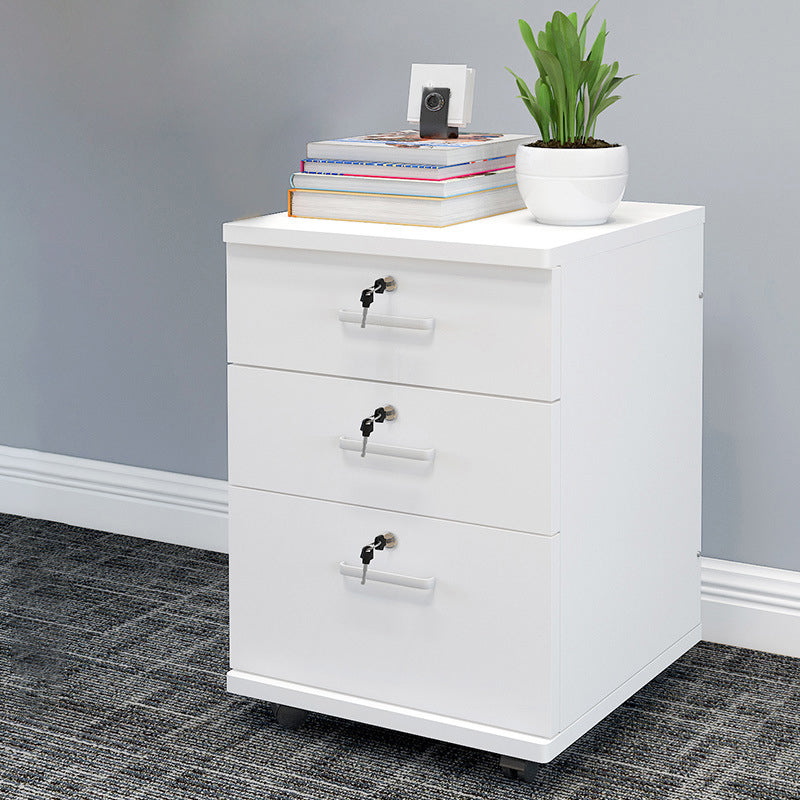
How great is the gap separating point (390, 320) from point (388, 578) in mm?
295

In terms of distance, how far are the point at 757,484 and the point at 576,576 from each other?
501mm

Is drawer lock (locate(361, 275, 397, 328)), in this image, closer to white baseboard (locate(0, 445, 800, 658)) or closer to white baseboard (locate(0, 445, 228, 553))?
white baseboard (locate(0, 445, 800, 658))

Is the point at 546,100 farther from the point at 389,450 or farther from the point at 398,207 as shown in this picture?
the point at 389,450


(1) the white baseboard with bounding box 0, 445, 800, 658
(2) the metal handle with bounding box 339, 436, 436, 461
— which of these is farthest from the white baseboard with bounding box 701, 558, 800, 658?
(2) the metal handle with bounding box 339, 436, 436, 461

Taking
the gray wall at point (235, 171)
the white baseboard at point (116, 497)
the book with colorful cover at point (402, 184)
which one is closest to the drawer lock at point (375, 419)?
the book with colorful cover at point (402, 184)

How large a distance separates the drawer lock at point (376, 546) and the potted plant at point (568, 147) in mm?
403

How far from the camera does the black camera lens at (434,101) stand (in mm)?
1643

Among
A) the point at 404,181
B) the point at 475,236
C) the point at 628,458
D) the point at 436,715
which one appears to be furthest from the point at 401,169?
the point at 436,715

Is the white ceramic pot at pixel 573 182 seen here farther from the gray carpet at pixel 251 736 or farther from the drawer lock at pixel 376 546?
the gray carpet at pixel 251 736

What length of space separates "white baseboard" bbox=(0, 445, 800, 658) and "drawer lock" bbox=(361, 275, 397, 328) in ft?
2.40

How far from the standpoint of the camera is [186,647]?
1.88 m

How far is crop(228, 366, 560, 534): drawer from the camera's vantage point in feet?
4.62

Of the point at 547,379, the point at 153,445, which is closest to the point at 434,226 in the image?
the point at 547,379

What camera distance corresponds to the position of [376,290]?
56.7 inches
